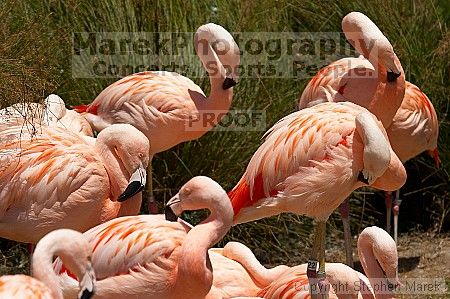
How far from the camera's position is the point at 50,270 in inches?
173

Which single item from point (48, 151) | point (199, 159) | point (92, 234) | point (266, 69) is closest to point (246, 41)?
point (266, 69)

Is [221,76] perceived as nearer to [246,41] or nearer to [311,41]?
[246,41]

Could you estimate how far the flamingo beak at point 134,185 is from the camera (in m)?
6.46

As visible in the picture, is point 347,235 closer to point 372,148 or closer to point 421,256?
point 421,256

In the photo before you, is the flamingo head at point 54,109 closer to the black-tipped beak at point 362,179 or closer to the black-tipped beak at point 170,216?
the black-tipped beak at point 170,216

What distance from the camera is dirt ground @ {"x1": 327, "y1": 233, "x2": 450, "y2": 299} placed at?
827 cm

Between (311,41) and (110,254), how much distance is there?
406 cm

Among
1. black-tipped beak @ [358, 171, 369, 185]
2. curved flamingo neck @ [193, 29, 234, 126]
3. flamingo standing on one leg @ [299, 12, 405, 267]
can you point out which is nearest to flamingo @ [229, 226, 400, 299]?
black-tipped beak @ [358, 171, 369, 185]

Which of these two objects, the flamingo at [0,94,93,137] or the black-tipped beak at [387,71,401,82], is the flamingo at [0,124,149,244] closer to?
the flamingo at [0,94,93,137]

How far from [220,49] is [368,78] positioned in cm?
104

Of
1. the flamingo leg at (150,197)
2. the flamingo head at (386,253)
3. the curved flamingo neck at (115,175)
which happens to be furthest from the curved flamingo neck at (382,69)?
the flamingo head at (386,253)

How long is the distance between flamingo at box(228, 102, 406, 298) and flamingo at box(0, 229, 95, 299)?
1.90 m

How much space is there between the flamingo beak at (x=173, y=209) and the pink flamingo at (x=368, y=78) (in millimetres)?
2339

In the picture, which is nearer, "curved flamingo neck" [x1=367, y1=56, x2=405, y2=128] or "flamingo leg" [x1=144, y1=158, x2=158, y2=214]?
"curved flamingo neck" [x1=367, y1=56, x2=405, y2=128]
